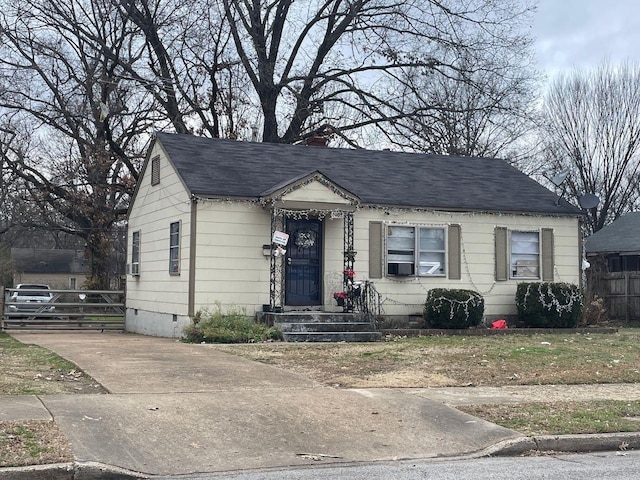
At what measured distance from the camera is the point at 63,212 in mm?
32375

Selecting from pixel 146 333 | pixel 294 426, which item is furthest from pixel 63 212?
pixel 294 426

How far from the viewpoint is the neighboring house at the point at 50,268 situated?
65.6 metres

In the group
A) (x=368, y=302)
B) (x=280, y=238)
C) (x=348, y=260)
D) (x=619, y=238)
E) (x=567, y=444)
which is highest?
(x=619, y=238)

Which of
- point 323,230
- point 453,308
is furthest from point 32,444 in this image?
point 453,308

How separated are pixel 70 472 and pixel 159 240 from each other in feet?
47.8

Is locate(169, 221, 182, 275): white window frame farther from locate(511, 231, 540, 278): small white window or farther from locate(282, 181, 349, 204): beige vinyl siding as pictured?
locate(511, 231, 540, 278): small white window

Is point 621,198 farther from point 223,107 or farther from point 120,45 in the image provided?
point 120,45

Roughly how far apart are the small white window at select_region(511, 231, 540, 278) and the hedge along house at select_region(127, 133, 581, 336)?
27mm

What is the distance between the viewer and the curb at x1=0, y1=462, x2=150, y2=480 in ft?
21.7

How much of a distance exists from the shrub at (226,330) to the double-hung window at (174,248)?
1.79m

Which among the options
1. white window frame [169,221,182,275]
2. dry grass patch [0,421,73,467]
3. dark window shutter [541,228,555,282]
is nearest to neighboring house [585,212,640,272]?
dark window shutter [541,228,555,282]

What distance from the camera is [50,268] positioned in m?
66.1

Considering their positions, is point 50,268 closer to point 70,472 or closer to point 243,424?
point 243,424

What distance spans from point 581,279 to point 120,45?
2043 cm
